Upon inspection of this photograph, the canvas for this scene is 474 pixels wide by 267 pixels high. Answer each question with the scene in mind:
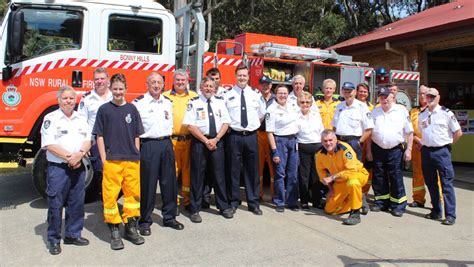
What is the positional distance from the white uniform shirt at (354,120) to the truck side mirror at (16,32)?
167 inches

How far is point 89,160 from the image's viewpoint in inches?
221

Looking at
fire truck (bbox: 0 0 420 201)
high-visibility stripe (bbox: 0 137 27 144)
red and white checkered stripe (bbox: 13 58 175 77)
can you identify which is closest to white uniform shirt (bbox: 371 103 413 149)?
fire truck (bbox: 0 0 420 201)

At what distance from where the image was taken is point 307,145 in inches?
237

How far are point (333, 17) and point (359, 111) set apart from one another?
46.8 ft

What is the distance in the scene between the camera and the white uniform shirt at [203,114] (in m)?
5.23

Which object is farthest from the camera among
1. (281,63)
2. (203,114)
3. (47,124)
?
(281,63)

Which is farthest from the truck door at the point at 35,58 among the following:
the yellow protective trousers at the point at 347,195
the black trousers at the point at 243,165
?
the yellow protective trousers at the point at 347,195

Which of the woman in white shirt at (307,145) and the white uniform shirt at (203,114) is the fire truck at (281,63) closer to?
the woman in white shirt at (307,145)

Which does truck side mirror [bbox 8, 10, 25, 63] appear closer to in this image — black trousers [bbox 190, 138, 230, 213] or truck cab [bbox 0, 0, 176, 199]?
truck cab [bbox 0, 0, 176, 199]

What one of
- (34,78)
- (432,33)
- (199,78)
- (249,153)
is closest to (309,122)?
(249,153)

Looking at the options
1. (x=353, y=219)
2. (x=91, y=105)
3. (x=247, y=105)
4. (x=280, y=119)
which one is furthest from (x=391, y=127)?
(x=91, y=105)

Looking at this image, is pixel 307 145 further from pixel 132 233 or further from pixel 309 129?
pixel 132 233

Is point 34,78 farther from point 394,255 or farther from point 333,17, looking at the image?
point 333,17

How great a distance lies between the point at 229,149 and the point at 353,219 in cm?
175
